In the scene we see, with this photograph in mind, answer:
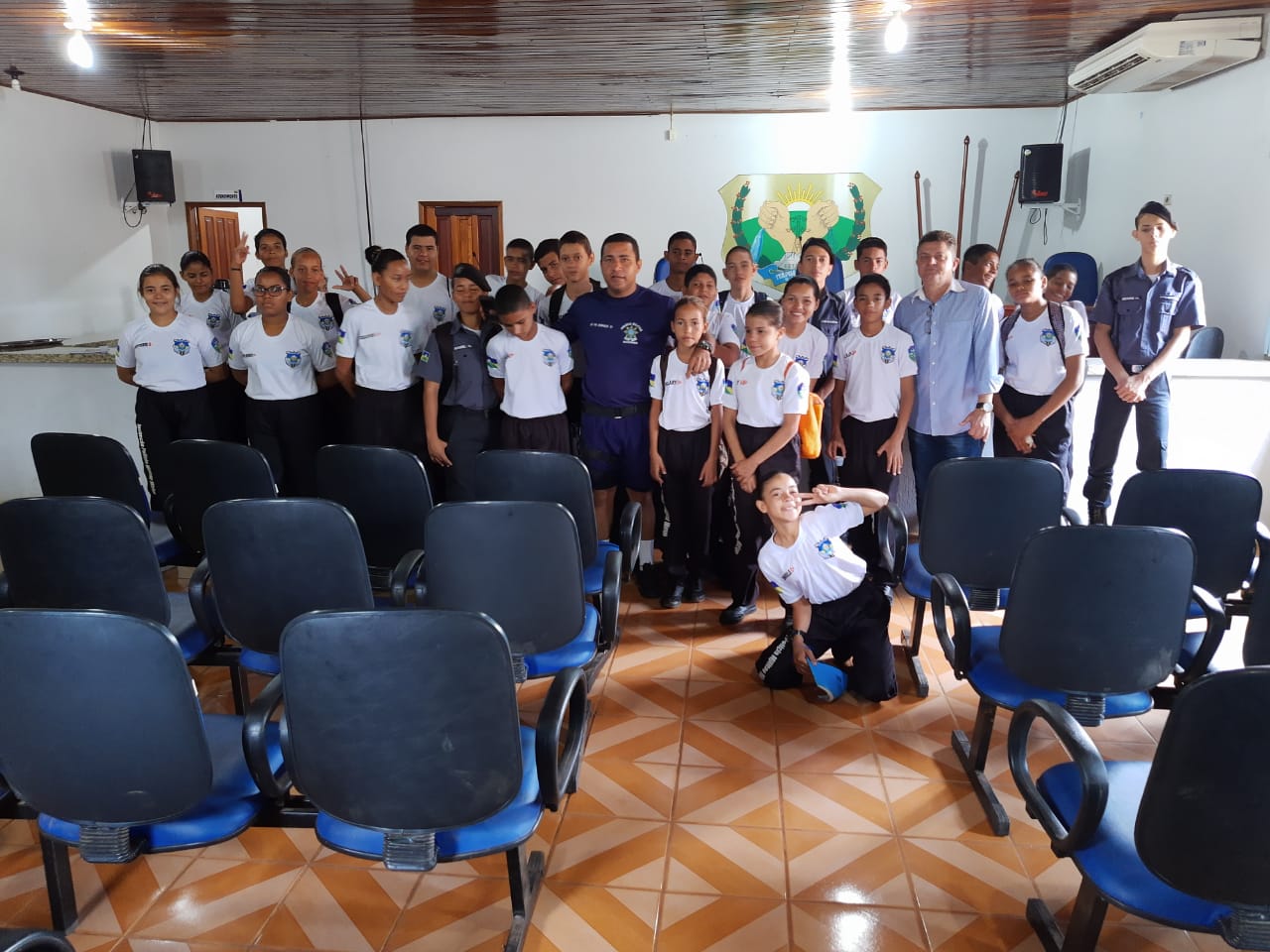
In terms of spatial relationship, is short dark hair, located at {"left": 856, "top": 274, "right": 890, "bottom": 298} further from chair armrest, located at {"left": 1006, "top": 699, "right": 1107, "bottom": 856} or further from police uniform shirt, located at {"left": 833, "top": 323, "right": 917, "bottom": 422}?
chair armrest, located at {"left": 1006, "top": 699, "right": 1107, "bottom": 856}

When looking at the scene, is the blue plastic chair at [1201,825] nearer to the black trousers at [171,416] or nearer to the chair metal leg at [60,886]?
the chair metal leg at [60,886]

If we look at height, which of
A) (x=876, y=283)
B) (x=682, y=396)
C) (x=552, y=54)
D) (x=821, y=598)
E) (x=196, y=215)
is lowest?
(x=821, y=598)

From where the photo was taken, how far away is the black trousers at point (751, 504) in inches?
144

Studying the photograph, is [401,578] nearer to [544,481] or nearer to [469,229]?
[544,481]

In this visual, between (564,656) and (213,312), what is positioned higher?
(213,312)

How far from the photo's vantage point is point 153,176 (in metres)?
7.82

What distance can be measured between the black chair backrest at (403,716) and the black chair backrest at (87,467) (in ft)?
6.59

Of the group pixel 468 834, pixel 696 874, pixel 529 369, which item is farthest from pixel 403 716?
pixel 529 369

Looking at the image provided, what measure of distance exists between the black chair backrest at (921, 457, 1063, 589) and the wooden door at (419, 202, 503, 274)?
622 centimetres

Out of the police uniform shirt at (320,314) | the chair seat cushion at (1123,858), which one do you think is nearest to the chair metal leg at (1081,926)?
the chair seat cushion at (1123,858)

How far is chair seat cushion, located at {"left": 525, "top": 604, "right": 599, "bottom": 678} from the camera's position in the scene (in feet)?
7.99

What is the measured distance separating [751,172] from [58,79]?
5394mm

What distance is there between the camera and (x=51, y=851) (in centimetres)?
196

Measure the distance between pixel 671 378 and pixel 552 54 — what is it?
304 centimetres
